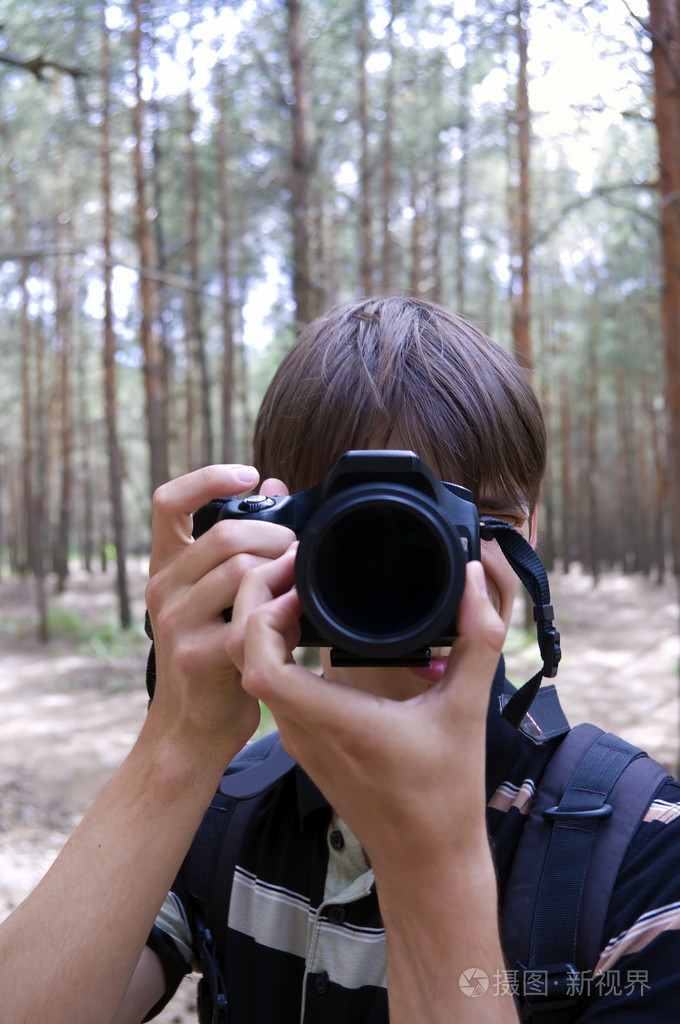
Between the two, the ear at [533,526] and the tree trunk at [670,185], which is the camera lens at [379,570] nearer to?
the ear at [533,526]

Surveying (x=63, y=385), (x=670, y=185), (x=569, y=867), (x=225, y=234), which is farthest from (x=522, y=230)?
(x=569, y=867)

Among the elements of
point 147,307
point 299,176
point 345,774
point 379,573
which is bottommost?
point 345,774

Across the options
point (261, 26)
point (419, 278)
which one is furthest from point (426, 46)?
point (419, 278)

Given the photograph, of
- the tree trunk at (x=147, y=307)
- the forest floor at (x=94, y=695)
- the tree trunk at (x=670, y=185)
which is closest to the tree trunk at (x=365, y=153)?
the tree trunk at (x=147, y=307)

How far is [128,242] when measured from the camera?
1727 cm

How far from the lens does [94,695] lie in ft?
32.9

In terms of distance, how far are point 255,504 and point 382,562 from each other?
0.26 meters

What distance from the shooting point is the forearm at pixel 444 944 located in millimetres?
929

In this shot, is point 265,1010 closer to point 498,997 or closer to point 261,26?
point 498,997

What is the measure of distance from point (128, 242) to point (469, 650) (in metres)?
18.0

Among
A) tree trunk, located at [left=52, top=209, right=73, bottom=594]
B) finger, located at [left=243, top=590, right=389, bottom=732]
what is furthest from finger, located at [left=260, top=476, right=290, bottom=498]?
tree trunk, located at [left=52, top=209, right=73, bottom=594]

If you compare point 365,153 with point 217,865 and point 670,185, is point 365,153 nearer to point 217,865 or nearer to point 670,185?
point 670,185

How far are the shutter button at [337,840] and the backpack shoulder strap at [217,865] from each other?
0.49ft

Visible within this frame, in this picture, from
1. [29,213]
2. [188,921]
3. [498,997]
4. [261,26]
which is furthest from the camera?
[29,213]
